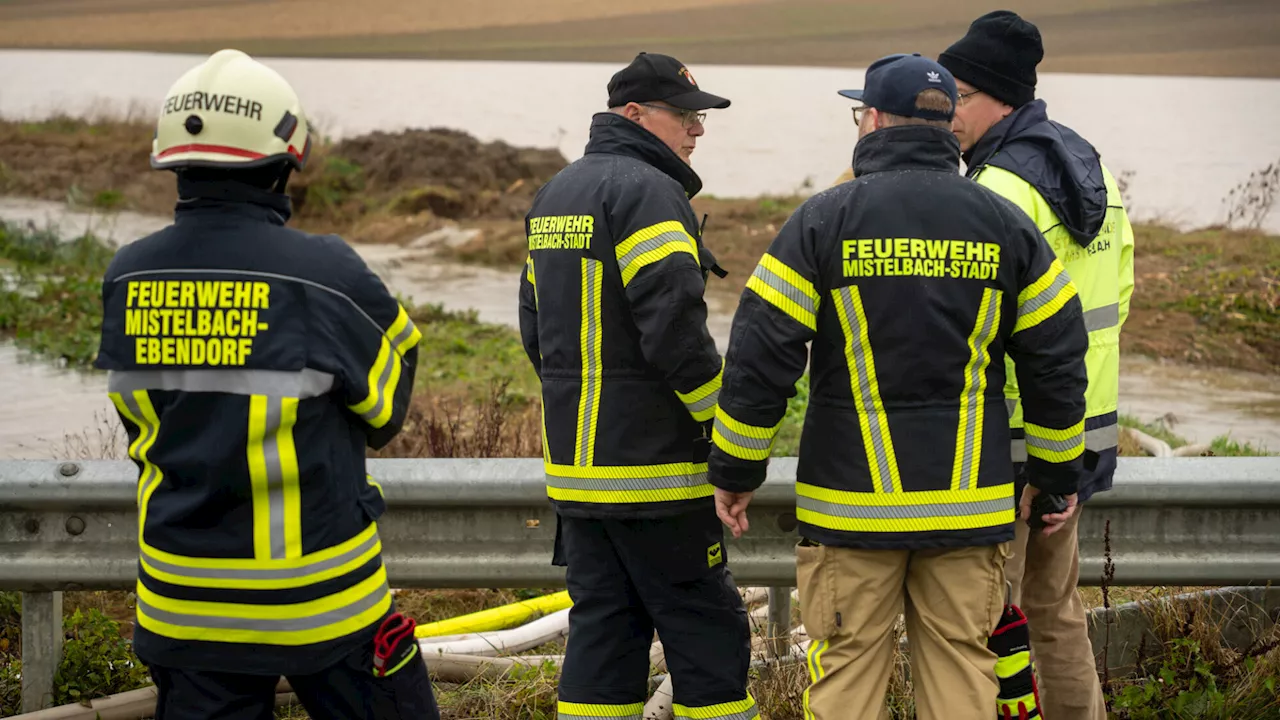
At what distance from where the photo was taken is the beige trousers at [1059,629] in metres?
3.55

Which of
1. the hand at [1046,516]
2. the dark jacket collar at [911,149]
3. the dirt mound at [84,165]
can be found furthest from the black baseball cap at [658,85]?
the dirt mound at [84,165]

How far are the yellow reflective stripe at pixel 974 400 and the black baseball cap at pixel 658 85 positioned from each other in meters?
0.91

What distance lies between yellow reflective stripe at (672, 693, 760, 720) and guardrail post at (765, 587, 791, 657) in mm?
535

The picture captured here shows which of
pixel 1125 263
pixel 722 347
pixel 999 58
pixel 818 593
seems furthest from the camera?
pixel 722 347

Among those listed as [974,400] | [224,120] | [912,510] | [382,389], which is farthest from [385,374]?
[974,400]

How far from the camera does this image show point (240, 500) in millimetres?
2555

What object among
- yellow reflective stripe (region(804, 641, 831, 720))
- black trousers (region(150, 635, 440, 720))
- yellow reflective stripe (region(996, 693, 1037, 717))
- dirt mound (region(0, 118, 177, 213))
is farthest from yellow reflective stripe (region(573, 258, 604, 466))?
dirt mound (region(0, 118, 177, 213))

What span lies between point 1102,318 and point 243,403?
2.23m

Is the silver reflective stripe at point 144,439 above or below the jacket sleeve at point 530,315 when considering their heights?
below

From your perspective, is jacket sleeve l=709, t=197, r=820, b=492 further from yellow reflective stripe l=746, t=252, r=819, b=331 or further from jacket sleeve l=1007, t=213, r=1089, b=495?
jacket sleeve l=1007, t=213, r=1089, b=495

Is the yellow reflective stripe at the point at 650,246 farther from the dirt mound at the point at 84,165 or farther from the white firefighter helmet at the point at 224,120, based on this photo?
the dirt mound at the point at 84,165

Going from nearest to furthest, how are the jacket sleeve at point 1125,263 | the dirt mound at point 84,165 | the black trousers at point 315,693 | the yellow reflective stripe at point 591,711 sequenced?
the black trousers at point 315,693
the yellow reflective stripe at point 591,711
the jacket sleeve at point 1125,263
the dirt mound at point 84,165

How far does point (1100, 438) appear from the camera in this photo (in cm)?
347

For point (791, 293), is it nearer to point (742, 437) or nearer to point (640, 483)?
point (742, 437)
